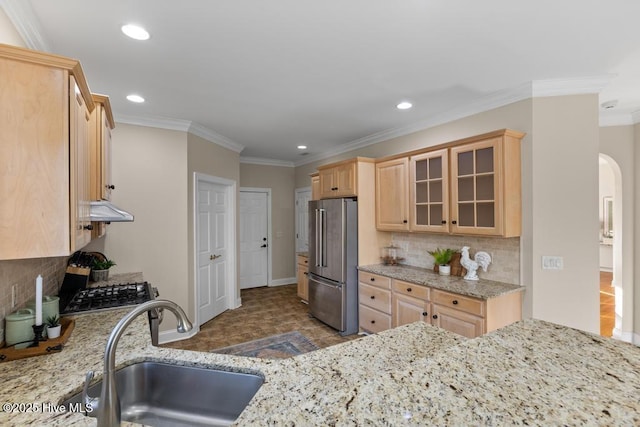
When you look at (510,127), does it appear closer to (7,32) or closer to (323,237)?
(323,237)

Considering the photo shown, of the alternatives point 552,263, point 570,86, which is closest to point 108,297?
point 552,263

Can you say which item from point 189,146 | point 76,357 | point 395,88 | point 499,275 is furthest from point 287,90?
point 499,275

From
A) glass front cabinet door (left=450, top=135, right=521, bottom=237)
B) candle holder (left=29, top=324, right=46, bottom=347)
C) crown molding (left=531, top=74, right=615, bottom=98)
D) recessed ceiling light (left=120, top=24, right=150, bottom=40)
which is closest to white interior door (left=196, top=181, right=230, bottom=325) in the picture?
recessed ceiling light (left=120, top=24, right=150, bottom=40)

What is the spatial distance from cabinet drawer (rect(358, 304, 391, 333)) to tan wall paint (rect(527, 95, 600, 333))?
147 cm

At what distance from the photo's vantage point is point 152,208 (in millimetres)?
3604

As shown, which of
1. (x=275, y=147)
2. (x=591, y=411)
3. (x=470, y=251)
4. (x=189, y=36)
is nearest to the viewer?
(x=591, y=411)

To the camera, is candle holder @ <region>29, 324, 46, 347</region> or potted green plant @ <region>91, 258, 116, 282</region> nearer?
candle holder @ <region>29, 324, 46, 347</region>

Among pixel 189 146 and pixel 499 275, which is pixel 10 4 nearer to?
pixel 189 146

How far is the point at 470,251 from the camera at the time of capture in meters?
3.26

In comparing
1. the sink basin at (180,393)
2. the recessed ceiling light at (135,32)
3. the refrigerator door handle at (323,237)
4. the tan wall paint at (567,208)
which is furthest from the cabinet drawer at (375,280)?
the recessed ceiling light at (135,32)

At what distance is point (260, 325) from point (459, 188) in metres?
3.07

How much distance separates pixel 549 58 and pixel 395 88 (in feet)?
3.81

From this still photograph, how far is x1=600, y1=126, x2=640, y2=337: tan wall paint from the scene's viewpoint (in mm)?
3492

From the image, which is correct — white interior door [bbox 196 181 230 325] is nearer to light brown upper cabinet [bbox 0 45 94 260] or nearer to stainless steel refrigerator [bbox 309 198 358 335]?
stainless steel refrigerator [bbox 309 198 358 335]
